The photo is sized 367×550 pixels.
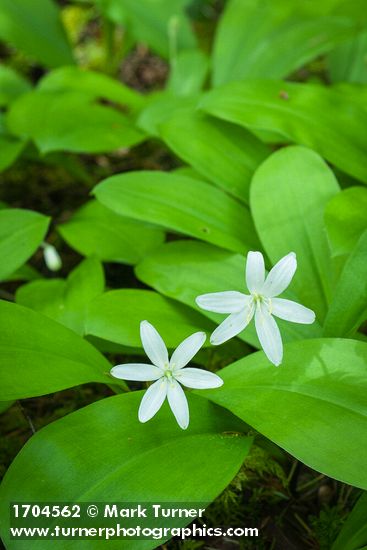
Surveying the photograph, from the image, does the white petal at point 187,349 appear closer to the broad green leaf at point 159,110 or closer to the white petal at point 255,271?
the white petal at point 255,271

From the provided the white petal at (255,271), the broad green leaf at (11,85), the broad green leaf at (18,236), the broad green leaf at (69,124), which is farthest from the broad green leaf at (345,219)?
the broad green leaf at (11,85)

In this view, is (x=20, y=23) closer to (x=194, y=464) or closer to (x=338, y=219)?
(x=338, y=219)

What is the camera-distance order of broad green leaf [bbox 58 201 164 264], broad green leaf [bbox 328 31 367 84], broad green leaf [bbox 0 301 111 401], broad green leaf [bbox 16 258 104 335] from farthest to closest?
broad green leaf [bbox 328 31 367 84] < broad green leaf [bbox 58 201 164 264] < broad green leaf [bbox 16 258 104 335] < broad green leaf [bbox 0 301 111 401]

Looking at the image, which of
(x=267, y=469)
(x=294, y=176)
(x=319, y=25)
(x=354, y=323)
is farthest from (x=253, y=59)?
(x=267, y=469)

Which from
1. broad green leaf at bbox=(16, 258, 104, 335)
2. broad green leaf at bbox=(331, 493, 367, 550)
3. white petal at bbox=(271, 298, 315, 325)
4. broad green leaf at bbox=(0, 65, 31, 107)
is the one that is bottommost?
broad green leaf at bbox=(331, 493, 367, 550)

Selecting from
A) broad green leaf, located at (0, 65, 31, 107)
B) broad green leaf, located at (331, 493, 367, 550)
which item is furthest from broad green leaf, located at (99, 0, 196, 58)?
broad green leaf, located at (331, 493, 367, 550)

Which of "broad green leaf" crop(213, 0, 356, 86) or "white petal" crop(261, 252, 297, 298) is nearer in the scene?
"white petal" crop(261, 252, 297, 298)

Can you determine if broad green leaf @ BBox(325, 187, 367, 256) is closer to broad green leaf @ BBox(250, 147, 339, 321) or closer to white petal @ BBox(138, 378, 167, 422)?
broad green leaf @ BBox(250, 147, 339, 321)

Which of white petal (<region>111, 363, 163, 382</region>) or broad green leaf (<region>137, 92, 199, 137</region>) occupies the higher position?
broad green leaf (<region>137, 92, 199, 137</region>)

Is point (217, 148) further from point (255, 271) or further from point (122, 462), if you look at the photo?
point (122, 462)

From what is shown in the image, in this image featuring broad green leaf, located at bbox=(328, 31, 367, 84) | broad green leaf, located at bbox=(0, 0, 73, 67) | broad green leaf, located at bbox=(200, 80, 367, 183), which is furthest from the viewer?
broad green leaf, located at bbox=(0, 0, 73, 67)
